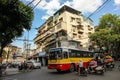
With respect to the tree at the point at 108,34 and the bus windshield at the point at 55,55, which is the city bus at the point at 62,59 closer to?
the bus windshield at the point at 55,55

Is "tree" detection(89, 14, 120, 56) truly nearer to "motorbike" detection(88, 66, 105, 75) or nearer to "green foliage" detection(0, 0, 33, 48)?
"motorbike" detection(88, 66, 105, 75)

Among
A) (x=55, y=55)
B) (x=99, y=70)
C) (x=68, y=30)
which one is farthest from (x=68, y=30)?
(x=99, y=70)

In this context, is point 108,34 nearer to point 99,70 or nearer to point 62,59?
point 62,59

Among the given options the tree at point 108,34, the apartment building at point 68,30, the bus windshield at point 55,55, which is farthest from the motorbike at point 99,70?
the apartment building at point 68,30

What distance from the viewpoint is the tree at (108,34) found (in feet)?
168

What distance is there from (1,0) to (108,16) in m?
49.0

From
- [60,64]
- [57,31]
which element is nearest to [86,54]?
[60,64]

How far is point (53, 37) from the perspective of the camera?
60.3m

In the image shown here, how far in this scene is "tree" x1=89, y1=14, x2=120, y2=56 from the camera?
5128cm

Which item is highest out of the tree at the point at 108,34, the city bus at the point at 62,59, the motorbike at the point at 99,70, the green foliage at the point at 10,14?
the tree at the point at 108,34

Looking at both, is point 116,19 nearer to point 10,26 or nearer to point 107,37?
point 107,37

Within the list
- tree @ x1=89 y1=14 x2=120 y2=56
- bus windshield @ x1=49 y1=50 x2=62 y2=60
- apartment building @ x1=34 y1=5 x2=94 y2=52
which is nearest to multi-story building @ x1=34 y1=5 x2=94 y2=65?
apartment building @ x1=34 y1=5 x2=94 y2=52

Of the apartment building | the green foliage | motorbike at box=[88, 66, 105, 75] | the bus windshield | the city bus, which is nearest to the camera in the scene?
the green foliage

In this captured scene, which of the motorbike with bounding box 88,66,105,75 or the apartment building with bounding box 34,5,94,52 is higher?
the apartment building with bounding box 34,5,94,52
